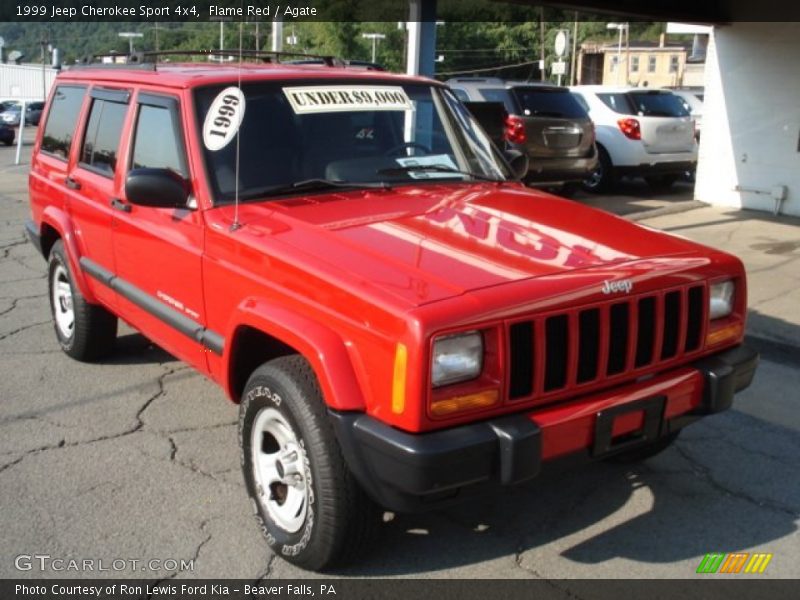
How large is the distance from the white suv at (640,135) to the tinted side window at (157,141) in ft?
32.3

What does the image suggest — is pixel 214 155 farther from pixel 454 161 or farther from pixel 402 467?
pixel 402 467

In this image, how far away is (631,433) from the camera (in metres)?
3.17

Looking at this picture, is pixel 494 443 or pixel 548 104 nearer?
pixel 494 443

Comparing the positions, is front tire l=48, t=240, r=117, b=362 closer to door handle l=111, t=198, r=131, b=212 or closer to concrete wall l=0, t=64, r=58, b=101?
door handle l=111, t=198, r=131, b=212

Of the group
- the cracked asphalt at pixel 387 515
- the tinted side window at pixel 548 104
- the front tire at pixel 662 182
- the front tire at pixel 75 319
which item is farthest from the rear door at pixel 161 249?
the front tire at pixel 662 182

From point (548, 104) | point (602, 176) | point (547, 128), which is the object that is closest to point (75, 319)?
point (547, 128)

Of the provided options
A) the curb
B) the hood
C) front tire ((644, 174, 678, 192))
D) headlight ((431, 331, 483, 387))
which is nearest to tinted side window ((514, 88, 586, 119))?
front tire ((644, 174, 678, 192))

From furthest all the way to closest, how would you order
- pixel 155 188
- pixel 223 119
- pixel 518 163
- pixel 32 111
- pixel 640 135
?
pixel 32 111
pixel 640 135
pixel 518 163
pixel 223 119
pixel 155 188

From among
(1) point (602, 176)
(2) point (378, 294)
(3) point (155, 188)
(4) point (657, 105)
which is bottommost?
(1) point (602, 176)

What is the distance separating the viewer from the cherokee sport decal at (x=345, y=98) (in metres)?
4.15

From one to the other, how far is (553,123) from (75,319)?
8.73 meters

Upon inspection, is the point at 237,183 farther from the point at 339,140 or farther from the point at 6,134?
the point at 6,134

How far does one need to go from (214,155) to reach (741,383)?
8.12 ft

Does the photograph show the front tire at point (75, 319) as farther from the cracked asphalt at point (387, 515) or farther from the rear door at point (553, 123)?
the rear door at point (553, 123)
